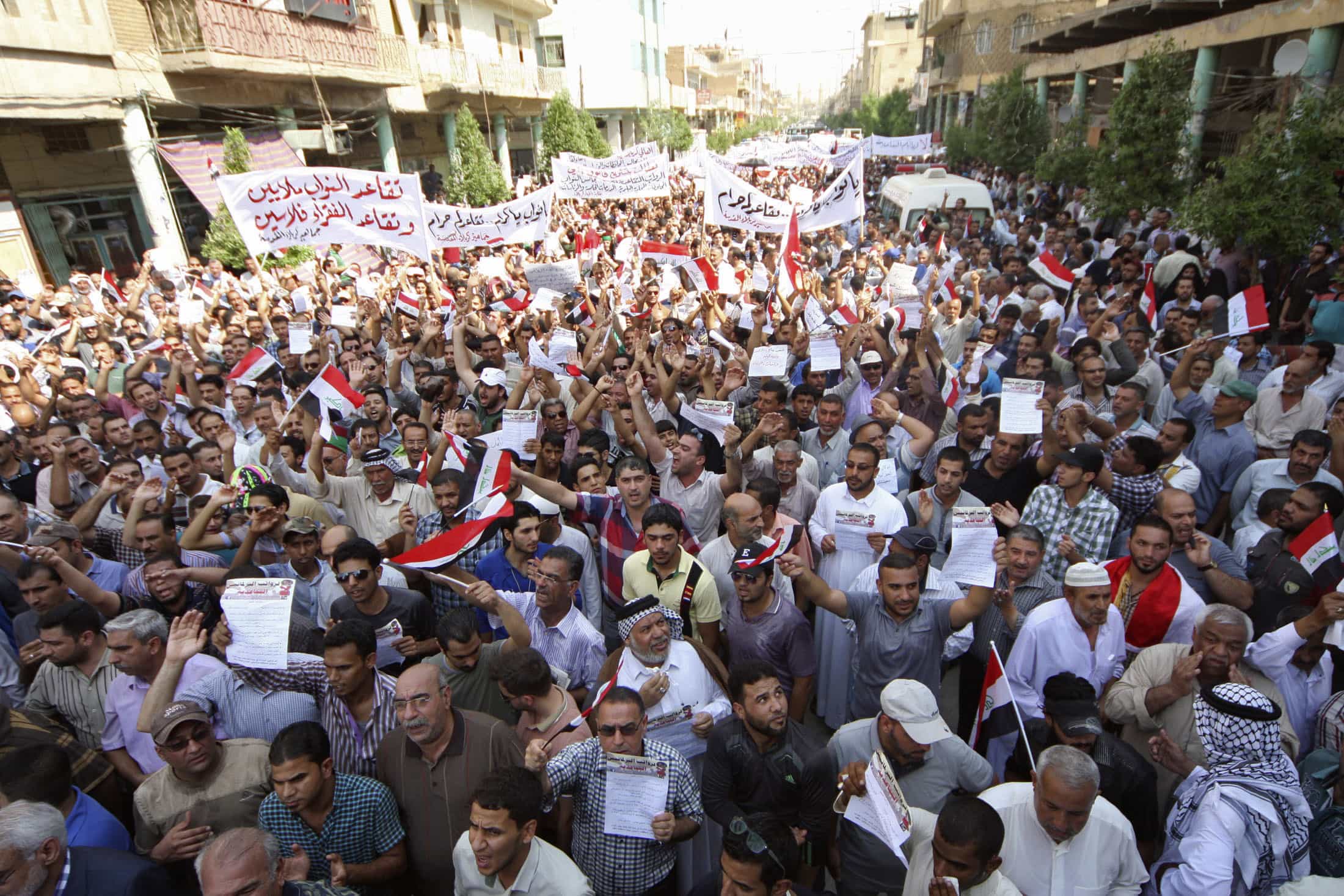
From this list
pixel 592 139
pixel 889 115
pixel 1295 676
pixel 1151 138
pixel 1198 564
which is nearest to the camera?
pixel 1295 676

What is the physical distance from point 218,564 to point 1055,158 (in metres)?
18.2

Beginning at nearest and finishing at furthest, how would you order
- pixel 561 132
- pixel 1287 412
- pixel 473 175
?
pixel 1287 412 < pixel 473 175 < pixel 561 132

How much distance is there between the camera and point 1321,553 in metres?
3.44

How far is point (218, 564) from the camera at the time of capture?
4301 millimetres

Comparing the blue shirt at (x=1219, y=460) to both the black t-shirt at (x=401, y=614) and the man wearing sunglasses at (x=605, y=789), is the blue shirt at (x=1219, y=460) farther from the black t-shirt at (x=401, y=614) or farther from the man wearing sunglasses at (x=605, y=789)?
Answer: the black t-shirt at (x=401, y=614)

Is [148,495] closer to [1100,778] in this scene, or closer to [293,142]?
[1100,778]

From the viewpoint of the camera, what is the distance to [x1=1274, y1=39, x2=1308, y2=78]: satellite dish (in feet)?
37.3

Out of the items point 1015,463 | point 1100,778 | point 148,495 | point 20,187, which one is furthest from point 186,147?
point 1100,778

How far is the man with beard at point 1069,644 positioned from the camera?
10.7 ft

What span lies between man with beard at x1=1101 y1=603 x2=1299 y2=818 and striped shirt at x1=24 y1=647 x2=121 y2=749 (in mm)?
4381

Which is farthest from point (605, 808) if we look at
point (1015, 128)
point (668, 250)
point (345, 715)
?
point (1015, 128)

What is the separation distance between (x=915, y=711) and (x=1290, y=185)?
8.75 metres

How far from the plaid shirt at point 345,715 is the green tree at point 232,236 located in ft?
40.2

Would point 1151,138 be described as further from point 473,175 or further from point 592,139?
point 592,139
